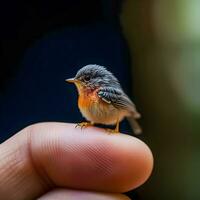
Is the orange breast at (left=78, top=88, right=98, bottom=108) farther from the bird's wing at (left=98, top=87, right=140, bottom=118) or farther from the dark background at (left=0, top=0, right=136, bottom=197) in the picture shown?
the dark background at (left=0, top=0, right=136, bottom=197)

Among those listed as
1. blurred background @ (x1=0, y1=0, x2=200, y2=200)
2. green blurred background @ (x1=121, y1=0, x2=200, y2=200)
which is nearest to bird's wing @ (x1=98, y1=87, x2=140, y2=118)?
blurred background @ (x1=0, y1=0, x2=200, y2=200)

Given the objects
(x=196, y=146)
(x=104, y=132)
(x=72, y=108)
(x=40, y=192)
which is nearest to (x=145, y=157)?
(x=104, y=132)

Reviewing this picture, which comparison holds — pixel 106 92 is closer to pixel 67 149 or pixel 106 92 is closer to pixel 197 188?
pixel 67 149

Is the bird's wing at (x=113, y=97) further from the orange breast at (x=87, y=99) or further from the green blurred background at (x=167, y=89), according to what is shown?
the green blurred background at (x=167, y=89)

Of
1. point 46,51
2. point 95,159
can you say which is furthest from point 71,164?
point 46,51

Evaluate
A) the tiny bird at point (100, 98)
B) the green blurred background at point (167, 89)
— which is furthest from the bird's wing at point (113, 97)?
the green blurred background at point (167, 89)

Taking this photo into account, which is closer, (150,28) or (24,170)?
(24,170)

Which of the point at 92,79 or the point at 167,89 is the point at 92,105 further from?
the point at 167,89
